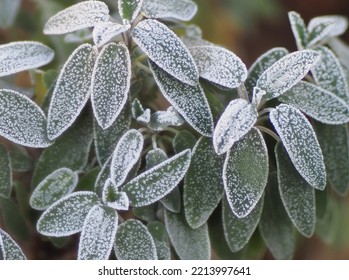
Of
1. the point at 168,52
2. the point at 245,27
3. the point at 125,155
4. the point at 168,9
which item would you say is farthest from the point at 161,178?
the point at 245,27

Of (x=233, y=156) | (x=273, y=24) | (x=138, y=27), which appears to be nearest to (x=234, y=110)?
(x=233, y=156)

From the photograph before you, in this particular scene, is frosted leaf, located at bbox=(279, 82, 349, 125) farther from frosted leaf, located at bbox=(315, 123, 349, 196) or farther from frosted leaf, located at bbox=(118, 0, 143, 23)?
frosted leaf, located at bbox=(118, 0, 143, 23)

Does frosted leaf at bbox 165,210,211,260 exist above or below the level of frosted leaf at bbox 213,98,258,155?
below

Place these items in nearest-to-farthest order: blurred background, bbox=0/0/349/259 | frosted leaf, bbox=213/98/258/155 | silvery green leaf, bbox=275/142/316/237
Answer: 1. frosted leaf, bbox=213/98/258/155
2. silvery green leaf, bbox=275/142/316/237
3. blurred background, bbox=0/0/349/259

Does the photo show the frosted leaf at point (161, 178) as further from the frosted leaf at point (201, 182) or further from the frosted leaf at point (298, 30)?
the frosted leaf at point (298, 30)

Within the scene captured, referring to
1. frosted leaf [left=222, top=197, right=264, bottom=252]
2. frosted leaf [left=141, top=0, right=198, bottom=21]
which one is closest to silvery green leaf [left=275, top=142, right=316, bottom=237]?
frosted leaf [left=222, top=197, right=264, bottom=252]

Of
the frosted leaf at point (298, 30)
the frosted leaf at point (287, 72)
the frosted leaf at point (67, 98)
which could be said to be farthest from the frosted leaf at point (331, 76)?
the frosted leaf at point (67, 98)

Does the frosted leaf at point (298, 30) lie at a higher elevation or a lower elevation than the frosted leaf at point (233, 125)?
higher

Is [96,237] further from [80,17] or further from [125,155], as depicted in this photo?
[80,17]

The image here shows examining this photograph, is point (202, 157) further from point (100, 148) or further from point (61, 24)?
point (61, 24)
